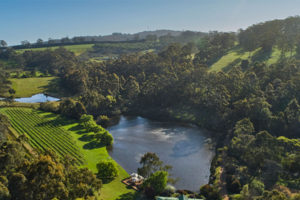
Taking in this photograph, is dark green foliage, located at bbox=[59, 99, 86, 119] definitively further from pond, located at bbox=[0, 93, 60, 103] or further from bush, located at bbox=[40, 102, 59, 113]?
pond, located at bbox=[0, 93, 60, 103]

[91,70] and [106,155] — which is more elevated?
[91,70]

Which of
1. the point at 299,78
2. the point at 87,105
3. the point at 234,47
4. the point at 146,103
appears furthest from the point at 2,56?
the point at 299,78

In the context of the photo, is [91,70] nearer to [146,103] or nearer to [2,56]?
[146,103]

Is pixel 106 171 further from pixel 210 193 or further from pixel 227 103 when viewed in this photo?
pixel 227 103

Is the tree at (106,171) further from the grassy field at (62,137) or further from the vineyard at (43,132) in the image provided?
the vineyard at (43,132)

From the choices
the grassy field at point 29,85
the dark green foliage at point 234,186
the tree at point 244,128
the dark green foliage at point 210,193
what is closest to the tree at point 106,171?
the dark green foliage at point 210,193

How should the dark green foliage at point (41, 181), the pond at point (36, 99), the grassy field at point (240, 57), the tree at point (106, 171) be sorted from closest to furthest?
the dark green foliage at point (41, 181) → the tree at point (106, 171) → the pond at point (36, 99) → the grassy field at point (240, 57)
